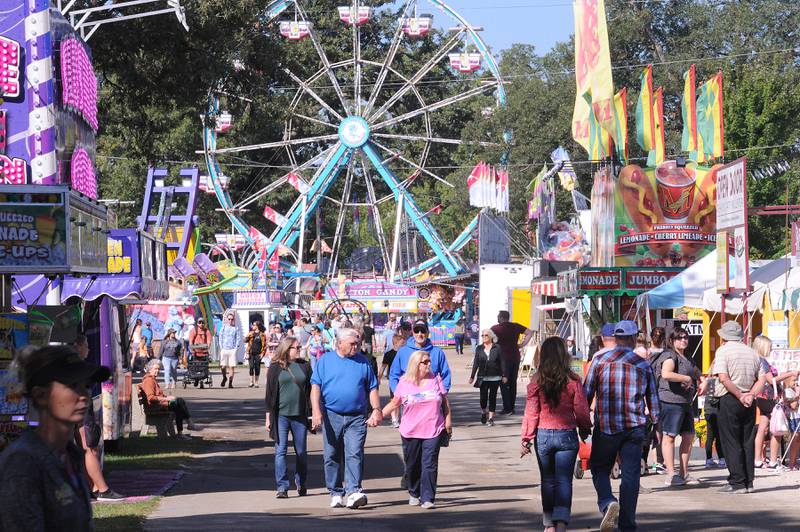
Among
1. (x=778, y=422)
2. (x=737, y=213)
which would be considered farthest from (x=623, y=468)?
(x=737, y=213)

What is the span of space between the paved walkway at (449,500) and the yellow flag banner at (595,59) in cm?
1209

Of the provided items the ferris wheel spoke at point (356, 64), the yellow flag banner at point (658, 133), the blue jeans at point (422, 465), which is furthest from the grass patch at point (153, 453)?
the ferris wheel spoke at point (356, 64)

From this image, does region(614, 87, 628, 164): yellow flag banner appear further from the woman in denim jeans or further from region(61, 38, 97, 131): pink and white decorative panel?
the woman in denim jeans

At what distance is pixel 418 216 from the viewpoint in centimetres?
5409

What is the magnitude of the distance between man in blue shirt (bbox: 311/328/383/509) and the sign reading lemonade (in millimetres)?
17571

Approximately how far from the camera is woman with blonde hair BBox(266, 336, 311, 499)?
1326 cm

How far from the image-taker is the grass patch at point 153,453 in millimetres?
16328

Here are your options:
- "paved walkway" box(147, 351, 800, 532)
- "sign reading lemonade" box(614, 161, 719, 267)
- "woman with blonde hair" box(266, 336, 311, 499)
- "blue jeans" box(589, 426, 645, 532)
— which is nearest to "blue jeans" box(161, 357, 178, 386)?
"sign reading lemonade" box(614, 161, 719, 267)

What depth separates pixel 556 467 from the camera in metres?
10.1

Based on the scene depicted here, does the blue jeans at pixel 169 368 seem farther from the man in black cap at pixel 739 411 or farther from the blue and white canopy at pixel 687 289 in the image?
the man in black cap at pixel 739 411

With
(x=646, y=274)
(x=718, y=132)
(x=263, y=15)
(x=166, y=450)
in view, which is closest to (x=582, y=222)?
(x=718, y=132)

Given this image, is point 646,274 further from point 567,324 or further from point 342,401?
point 342,401

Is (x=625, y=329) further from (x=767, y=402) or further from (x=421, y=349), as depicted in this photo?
(x=767, y=402)

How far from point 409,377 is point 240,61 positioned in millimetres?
12136
